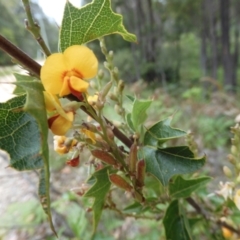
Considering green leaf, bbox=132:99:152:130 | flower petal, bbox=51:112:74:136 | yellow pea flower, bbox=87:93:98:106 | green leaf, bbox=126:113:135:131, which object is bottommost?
green leaf, bbox=126:113:135:131

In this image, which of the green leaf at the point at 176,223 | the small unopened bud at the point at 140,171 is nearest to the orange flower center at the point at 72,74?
the small unopened bud at the point at 140,171

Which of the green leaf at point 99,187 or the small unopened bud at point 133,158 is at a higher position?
the small unopened bud at point 133,158

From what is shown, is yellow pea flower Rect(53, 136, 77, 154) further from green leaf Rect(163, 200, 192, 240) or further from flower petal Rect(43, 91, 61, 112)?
green leaf Rect(163, 200, 192, 240)

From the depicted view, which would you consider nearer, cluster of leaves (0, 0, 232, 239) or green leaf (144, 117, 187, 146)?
cluster of leaves (0, 0, 232, 239)

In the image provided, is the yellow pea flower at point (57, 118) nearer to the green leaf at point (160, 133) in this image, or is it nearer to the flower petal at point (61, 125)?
the flower petal at point (61, 125)

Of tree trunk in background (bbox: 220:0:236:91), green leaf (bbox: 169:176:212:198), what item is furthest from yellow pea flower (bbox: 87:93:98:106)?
tree trunk in background (bbox: 220:0:236:91)

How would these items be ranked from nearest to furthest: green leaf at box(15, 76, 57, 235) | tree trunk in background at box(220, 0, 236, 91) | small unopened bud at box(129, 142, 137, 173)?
green leaf at box(15, 76, 57, 235) → small unopened bud at box(129, 142, 137, 173) → tree trunk in background at box(220, 0, 236, 91)

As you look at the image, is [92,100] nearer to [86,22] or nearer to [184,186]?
[86,22]

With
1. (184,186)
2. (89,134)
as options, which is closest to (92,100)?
(89,134)
